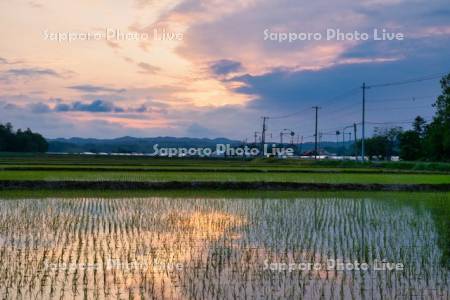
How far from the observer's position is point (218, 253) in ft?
25.4

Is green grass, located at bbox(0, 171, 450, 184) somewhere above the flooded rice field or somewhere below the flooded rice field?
above

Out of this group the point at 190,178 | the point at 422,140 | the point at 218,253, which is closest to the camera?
the point at 218,253

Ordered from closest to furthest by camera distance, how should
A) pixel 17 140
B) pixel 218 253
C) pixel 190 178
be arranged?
pixel 218 253 < pixel 190 178 < pixel 17 140

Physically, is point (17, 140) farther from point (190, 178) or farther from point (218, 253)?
point (218, 253)

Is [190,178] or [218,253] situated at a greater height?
[190,178]

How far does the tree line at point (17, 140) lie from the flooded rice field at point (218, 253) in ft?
224

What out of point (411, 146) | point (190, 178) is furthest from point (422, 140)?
point (190, 178)

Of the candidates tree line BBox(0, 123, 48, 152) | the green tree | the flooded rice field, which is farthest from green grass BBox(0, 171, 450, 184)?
tree line BBox(0, 123, 48, 152)

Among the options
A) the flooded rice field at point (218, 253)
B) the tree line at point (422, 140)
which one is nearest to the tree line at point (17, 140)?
the tree line at point (422, 140)

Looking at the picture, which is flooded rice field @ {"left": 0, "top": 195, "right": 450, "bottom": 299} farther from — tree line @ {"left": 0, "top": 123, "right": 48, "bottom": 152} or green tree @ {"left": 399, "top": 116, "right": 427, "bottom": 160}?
tree line @ {"left": 0, "top": 123, "right": 48, "bottom": 152}

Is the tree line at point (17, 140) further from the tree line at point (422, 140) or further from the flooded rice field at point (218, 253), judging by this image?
the flooded rice field at point (218, 253)

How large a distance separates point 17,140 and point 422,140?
179ft

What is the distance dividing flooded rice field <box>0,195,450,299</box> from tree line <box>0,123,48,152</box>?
68408 mm

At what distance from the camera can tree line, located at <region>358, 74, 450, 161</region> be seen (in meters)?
37.7
